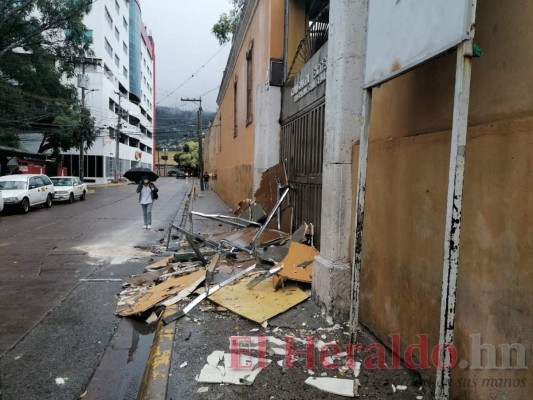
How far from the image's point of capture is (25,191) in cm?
1800

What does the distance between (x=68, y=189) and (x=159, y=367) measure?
72.9 feet

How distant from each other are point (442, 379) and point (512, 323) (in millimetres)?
534

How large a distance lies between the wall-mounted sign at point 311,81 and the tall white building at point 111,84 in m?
28.4

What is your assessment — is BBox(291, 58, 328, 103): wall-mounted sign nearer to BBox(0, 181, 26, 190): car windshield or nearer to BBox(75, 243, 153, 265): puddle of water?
→ BBox(75, 243, 153, 265): puddle of water

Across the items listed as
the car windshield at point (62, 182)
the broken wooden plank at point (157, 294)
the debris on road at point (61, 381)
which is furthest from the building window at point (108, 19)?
the debris on road at point (61, 381)

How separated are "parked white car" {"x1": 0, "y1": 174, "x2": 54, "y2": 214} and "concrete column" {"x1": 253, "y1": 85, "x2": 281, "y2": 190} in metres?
12.3

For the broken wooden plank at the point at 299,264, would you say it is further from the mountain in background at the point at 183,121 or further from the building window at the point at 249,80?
the mountain in background at the point at 183,121

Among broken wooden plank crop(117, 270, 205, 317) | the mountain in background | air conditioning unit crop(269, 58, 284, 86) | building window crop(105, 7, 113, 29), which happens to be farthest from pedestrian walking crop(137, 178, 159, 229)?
building window crop(105, 7, 113, 29)

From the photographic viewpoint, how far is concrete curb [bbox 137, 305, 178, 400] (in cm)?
319

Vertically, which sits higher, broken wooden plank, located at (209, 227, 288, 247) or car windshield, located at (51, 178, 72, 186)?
car windshield, located at (51, 178, 72, 186)

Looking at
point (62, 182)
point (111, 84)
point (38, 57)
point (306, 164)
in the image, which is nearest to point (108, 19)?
point (111, 84)

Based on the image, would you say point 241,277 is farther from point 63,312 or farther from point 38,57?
point 38,57

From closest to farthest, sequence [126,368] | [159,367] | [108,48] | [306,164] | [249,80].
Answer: [159,367] < [126,368] < [306,164] < [249,80] < [108,48]

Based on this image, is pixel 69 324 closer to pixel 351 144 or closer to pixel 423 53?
pixel 351 144
